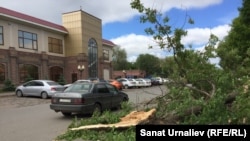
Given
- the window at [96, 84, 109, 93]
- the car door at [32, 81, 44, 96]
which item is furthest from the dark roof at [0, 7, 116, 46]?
the window at [96, 84, 109, 93]

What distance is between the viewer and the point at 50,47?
41.6 m

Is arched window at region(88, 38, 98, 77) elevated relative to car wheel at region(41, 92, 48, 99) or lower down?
elevated

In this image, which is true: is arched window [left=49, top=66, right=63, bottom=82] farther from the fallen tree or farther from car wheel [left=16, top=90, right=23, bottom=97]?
the fallen tree

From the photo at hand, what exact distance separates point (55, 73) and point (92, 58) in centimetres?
739

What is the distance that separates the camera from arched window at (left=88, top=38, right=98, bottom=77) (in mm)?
46912

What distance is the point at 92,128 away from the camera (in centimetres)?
755

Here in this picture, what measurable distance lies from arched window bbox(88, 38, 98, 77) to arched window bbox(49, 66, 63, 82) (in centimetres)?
513

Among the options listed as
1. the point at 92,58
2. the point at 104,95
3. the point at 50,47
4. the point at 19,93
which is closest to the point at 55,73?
the point at 50,47

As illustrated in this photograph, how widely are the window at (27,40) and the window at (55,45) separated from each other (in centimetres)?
323

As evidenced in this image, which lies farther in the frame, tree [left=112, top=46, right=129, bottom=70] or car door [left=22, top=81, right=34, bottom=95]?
A: tree [left=112, top=46, right=129, bottom=70]

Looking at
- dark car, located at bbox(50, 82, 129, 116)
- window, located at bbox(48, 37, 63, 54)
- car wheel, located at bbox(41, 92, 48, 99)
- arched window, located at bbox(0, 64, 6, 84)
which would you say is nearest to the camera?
dark car, located at bbox(50, 82, 129, 116)

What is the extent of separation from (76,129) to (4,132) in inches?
115

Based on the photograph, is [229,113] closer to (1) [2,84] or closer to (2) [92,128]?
(2) [92,128]

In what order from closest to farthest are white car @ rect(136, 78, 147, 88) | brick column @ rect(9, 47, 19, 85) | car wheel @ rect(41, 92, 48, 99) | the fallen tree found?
1. the fallen tree
2. car wheel @ rect(41, 92, 48, 99)
3. brick column @ rect(9, 47, 19, 85)
4. white car @ rect(136, 78, 147, 88)
